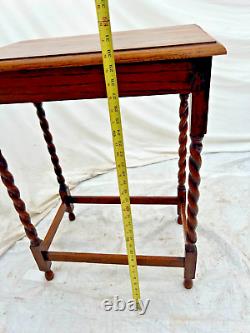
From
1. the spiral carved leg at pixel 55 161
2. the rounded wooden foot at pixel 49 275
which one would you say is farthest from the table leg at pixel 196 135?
the spiral carved leg at pixel 55 161

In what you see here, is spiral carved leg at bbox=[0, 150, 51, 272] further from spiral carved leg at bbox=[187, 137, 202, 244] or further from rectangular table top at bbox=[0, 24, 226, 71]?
spiral carved leg at bbox=[187, 137, 202, 244]

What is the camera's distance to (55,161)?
1153 mm

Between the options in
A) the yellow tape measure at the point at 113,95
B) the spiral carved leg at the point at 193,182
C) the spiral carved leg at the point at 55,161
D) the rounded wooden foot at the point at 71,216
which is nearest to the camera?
the yellow tape measure at the point at 113,95

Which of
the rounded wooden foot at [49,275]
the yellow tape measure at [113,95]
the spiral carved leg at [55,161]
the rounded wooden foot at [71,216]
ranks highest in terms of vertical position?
the yellow tape measure at [113,95]

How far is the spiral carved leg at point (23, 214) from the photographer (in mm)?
797

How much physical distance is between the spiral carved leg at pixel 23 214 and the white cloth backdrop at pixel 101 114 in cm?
26

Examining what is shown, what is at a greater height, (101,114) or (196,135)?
(196,135)

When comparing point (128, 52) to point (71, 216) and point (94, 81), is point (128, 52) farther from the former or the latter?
point (71, 216)

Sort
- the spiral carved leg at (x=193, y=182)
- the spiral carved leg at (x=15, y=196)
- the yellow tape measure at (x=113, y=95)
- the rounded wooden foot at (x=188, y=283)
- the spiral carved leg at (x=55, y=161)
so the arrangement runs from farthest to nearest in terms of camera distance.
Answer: the spiral carved leg at (x=55, y=161), the rounded wooden foot at (x=188, y=283), the spiral carved leg at (x=15, y=196), the spiral carved leg at (x=193, y=182), the yellow tape measure at (x=113, y=95)

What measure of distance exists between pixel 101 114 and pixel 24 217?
0.86m

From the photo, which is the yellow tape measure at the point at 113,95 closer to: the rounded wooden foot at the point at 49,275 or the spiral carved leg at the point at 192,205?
the spiral carved leg at the point at 192,205

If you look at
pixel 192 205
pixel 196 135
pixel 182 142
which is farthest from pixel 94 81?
pixel 182 142

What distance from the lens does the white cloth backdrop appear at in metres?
1.35

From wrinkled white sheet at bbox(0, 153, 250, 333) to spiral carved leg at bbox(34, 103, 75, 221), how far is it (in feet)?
0.28
